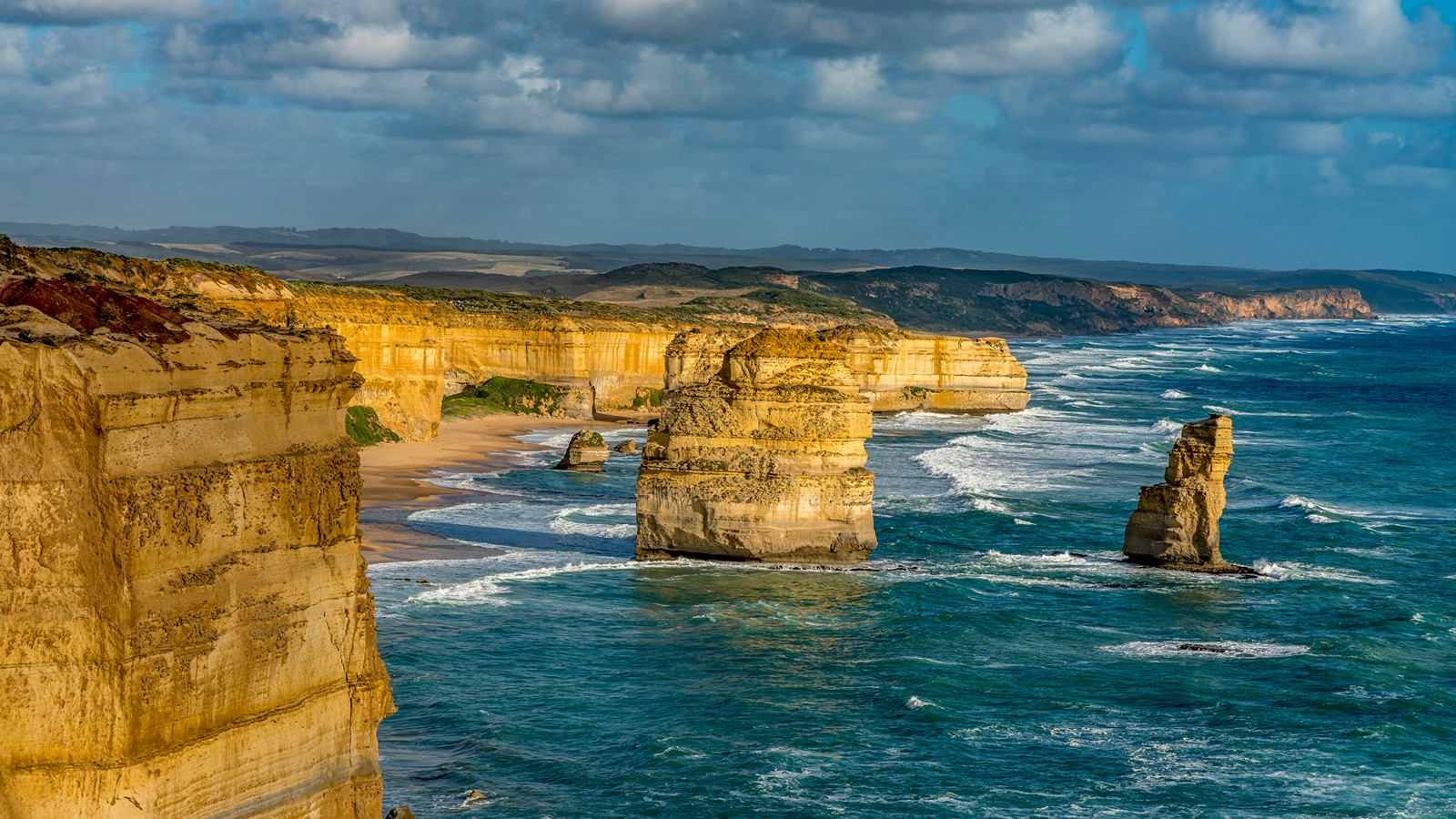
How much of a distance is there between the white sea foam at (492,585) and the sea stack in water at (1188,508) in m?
11.2

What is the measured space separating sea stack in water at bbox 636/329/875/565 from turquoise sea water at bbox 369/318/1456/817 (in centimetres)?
75

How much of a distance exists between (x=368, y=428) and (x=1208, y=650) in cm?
3373

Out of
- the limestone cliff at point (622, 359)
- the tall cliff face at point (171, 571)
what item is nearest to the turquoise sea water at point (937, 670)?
the tall cliff face at point (171, 571)

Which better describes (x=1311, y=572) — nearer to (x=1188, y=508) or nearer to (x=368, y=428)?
(x=1188, y=508)

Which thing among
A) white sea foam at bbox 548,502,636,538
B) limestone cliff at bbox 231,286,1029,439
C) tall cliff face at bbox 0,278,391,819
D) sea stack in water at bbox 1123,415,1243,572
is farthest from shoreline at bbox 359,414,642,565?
sea stack in water at bbox 1123,415,1243,572

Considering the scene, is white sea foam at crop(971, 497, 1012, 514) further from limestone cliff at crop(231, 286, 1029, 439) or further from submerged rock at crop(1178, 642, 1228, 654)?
limestone cliff at crop(231, 286, 1029, 439)

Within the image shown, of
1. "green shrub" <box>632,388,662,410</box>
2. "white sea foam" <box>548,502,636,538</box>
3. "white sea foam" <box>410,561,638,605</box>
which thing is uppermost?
"green shrub" <box>632,388,662,410</box>

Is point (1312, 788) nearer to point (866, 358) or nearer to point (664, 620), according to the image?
point (664, 620)

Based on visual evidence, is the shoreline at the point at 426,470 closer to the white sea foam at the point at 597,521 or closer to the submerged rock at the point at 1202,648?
the white sea foam at the point at 597,521

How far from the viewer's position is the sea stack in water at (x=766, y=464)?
105 ft

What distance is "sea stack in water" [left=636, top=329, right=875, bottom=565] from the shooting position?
32000 mm

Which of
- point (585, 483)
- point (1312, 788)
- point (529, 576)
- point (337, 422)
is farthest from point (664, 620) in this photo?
point (585, 483)

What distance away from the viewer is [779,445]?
105 feet

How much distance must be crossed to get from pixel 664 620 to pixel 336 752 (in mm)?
16575
